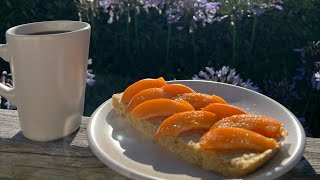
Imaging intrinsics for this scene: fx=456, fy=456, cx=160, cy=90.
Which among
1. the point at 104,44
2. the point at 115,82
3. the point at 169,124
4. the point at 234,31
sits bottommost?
the point at 115,82

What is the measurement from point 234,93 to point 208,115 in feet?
1.02

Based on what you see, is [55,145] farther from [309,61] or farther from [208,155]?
[309,61]

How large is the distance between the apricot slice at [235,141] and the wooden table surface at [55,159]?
197 mm

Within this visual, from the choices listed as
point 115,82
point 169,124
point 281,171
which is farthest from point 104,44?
point 281,171

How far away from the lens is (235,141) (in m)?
1.12

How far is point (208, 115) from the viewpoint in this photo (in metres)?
1.22

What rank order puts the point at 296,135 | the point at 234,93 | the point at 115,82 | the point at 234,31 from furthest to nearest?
the point at 115,82 < the point at 234,31 < the point at 234,93 < the point at 296,135

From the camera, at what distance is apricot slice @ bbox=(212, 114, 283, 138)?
1.17 meters

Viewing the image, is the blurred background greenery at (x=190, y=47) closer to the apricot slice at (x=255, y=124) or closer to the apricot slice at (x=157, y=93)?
the apricot slice at (x=157, y=93)

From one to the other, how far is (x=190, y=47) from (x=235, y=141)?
1.76 metres

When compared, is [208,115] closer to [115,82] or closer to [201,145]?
[201,145]

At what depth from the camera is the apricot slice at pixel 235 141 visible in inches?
44.0

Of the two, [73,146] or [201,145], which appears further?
[73,146]

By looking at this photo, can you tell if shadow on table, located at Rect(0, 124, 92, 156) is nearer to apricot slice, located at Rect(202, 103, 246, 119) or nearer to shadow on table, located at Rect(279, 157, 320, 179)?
apricot slice, located at Rect(202, 103, 246, 119)
